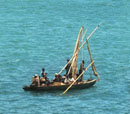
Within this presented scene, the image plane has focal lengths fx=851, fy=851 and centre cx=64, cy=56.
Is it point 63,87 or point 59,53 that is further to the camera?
point 59,53

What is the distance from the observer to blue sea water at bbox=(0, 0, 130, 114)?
290 feet

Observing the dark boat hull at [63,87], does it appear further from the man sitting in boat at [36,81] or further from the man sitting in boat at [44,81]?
the man sitting in boat at [44,81]

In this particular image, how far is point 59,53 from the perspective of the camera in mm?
121750

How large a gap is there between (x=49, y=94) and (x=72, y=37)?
49748 mm

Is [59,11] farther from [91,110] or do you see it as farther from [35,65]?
[91,110]

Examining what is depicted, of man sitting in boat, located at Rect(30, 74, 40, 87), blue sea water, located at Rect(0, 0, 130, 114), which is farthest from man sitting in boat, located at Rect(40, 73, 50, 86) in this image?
blue sea water, located at Rect(0, 0, 130, 114)

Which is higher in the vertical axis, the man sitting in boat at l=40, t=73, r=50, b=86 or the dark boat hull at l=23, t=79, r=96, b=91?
the man sitting in boat at l=40, t=73, r=50, b=86

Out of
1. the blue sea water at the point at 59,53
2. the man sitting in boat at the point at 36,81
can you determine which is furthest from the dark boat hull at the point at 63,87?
the blue sea water at the point at 59,53

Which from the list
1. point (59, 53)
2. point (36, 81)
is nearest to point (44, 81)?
point (36, 81)

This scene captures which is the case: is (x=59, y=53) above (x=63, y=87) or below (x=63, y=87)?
above

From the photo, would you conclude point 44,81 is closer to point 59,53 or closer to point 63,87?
point 63,87

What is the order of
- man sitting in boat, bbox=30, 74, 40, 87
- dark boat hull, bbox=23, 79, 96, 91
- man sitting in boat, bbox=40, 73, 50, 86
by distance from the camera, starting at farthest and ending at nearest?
1. man sitting in boat, bbox=40, 73, 50, 86
2. dark boat hull, bbox=23, 79, 96, 91
3. man sitting in boat, bbox=30, 74, 40, 87

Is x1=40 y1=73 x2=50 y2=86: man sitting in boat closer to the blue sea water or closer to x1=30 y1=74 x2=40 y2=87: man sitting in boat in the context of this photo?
x1=30 y1=74 x2=40 y2=87: man sitting in boat

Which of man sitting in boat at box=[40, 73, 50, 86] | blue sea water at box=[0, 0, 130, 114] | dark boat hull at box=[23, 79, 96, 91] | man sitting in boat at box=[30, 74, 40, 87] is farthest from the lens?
man sitting in boat at box=[40, 73, 50, 86]
